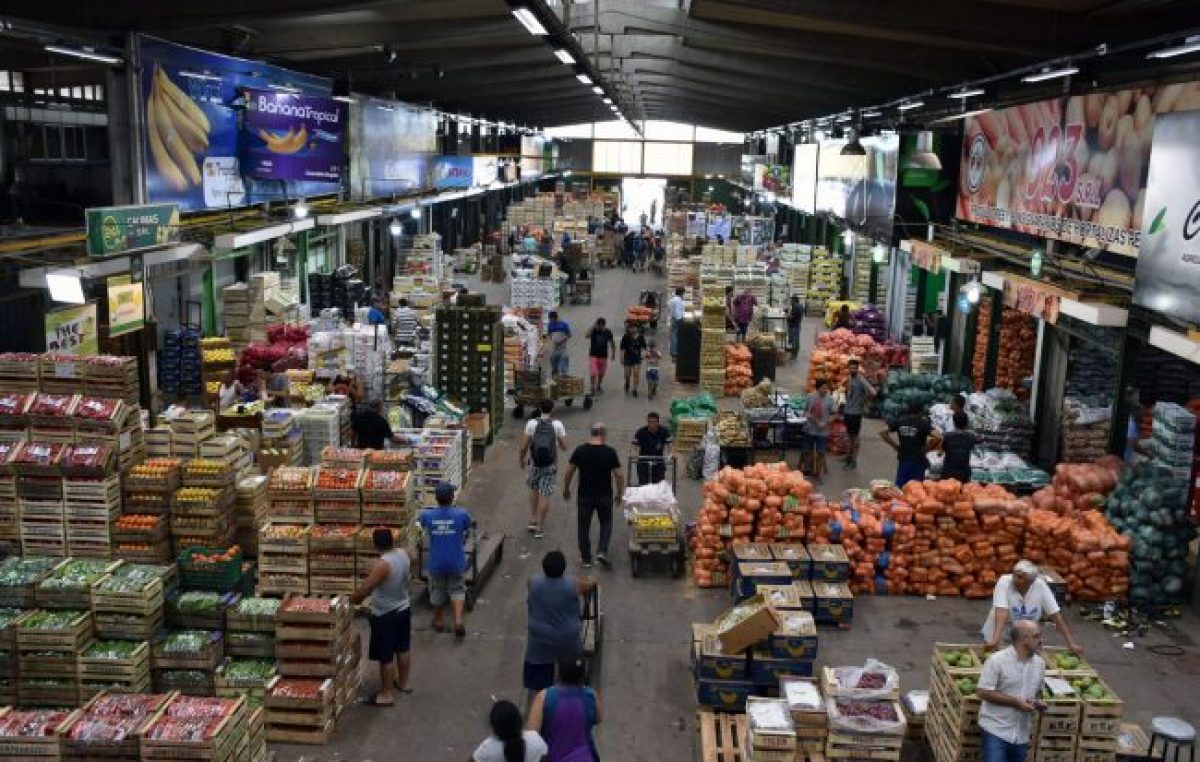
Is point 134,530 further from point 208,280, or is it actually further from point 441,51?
point 441,51

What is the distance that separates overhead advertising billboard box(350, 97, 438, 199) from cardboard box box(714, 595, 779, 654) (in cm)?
2383

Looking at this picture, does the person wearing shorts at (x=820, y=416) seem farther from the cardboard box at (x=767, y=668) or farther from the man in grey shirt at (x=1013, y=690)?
the man in grey shirt at (x=1013, y=690)

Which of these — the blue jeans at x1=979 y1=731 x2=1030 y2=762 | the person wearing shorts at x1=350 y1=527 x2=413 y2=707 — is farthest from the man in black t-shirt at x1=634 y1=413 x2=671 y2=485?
the blue jeans at x1=979 y1=731 x2=1030 y2=762

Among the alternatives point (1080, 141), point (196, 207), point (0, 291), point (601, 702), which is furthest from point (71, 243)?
point (1080, 141)

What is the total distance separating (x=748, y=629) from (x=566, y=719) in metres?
2.85

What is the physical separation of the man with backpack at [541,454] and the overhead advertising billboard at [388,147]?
19.1 m

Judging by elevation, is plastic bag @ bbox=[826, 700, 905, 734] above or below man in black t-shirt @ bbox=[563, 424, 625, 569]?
below

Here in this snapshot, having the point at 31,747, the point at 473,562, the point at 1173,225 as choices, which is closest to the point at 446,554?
the point at 473,562

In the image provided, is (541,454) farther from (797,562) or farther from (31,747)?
(31,747)

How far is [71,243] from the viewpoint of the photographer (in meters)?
16.0

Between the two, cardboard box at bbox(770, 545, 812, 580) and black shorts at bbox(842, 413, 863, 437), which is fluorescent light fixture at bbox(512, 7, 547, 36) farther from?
black shorts at bbox(842, 413, 863, 437)

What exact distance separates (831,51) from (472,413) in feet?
31.5

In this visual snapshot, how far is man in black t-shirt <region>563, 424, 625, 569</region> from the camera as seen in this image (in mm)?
12266

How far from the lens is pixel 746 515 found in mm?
12117
